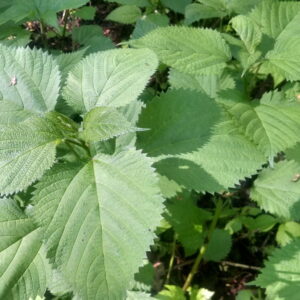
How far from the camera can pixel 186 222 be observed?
86.8 inches

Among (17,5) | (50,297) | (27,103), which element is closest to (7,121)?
(27,103)

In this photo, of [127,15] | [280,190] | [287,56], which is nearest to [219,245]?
[280,190]

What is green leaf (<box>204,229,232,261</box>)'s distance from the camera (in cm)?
231

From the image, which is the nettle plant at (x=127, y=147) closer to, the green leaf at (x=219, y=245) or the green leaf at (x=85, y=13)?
the green leaf at (x=219, y=245)

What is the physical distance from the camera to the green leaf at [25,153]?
118cm

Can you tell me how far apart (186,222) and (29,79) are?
1.09m

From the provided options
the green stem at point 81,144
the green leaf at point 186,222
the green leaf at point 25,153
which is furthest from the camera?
the green leaf at point 186,222

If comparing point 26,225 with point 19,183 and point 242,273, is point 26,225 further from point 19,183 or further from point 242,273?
point 242,273

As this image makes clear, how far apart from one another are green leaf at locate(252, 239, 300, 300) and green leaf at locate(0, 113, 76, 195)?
3.34 feet

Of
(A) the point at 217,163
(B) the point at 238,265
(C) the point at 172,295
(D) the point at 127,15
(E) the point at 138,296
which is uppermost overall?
(D) the point at 127,15

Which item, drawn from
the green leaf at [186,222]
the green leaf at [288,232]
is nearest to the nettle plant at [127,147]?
the green leaf at [186,222]

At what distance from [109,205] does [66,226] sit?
0.13 meters

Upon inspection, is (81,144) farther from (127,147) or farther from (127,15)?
(127,15)

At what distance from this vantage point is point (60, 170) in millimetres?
1261
